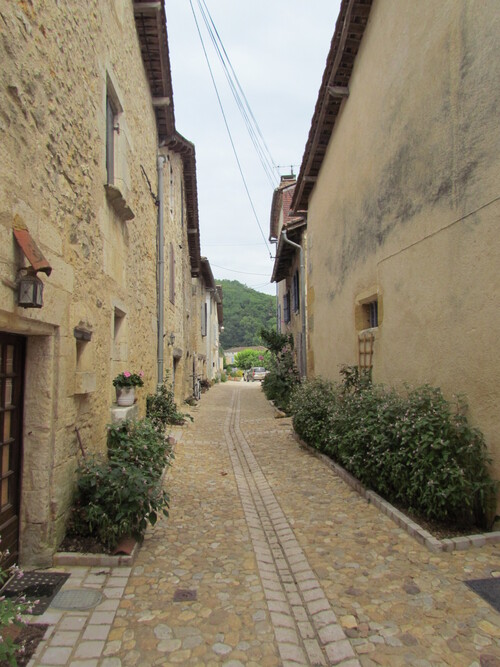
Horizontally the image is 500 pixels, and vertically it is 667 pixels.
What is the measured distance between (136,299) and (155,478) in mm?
3533

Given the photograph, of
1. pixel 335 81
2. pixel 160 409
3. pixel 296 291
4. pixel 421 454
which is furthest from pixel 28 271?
pixel 296 291

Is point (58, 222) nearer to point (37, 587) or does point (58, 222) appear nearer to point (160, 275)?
point (37, 587)

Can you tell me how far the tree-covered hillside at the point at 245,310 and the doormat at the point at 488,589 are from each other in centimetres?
4171

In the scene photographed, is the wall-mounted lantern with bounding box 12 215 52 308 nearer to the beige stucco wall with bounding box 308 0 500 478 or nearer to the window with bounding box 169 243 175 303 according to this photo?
the beige stucco wall with bounding box 308 0 500 478

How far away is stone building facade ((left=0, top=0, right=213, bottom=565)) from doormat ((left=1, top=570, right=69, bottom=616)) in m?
0.14

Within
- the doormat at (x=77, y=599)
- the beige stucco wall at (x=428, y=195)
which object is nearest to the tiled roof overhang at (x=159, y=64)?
the beige stucco wall at (x=428, y=195)

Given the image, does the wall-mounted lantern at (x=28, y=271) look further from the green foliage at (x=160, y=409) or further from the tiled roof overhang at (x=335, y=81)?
the tiled roof overhang at (x=335, y=81)

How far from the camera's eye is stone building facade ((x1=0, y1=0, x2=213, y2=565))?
257 centimetres

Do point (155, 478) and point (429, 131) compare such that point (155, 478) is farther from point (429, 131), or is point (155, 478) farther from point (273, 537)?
point (429, 131)

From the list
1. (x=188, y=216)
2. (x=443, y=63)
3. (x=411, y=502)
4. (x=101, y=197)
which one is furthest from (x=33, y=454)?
(x=188, y=216)

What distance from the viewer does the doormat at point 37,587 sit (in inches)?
102

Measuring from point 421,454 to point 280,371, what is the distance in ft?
29.7

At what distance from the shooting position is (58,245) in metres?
3.23

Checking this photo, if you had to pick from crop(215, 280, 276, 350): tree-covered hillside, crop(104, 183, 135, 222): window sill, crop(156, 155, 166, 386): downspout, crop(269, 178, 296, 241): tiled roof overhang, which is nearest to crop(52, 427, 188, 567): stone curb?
crop(104, 183, 135, 222): window sill
